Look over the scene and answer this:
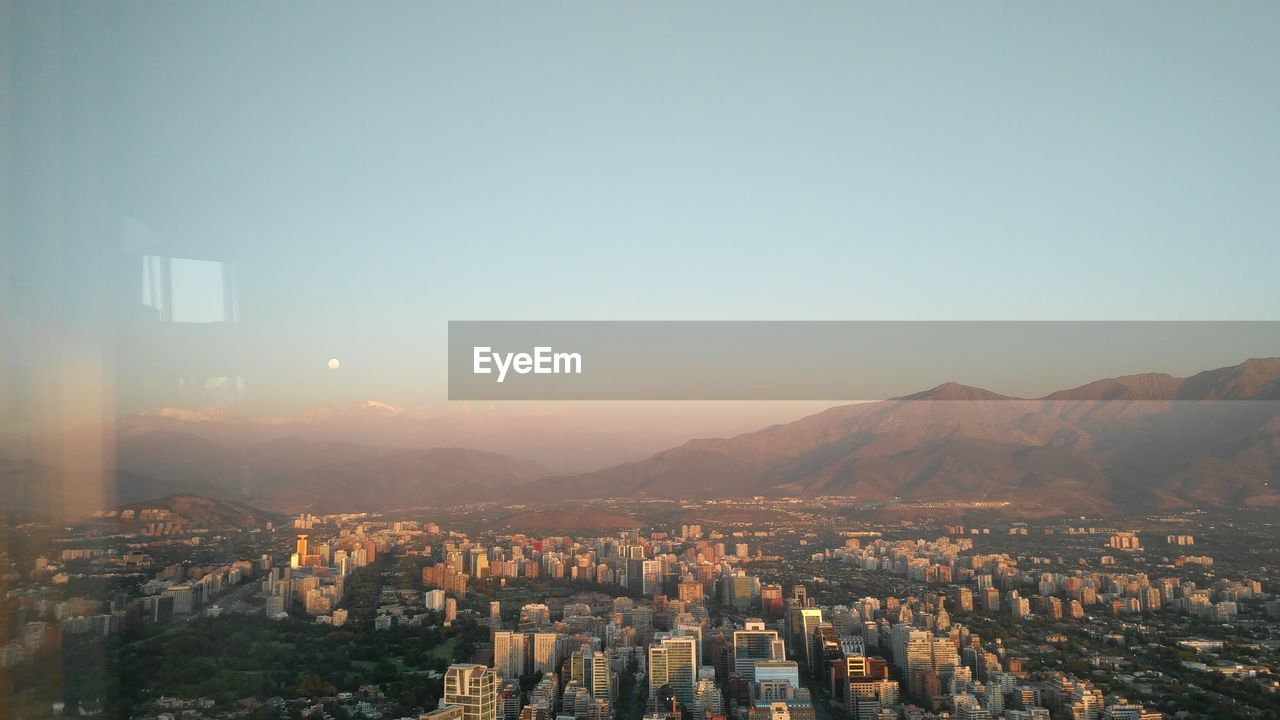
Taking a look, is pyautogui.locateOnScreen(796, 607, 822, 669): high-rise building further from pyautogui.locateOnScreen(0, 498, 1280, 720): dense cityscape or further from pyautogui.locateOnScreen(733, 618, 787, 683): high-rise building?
pyautogui.locateOnScreen(733, 618, 787, 683): high-rise building

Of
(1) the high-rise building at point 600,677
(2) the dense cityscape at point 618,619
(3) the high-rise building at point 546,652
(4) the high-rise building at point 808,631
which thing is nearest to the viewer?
(2) the dense cityscape at point 618,619

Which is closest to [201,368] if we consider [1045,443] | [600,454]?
[600,454]

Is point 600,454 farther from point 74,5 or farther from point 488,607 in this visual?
point 74,5

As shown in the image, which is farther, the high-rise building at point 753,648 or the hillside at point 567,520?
the hillside at point 567,520

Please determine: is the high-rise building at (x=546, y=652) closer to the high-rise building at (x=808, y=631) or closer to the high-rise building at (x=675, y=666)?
the high-rise building at (x=675, y=666)

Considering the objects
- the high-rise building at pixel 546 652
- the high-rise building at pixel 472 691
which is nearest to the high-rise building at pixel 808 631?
the high-rise building at pixel 546 652

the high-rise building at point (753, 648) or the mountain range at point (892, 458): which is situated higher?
the mountain range at point (892, 458)

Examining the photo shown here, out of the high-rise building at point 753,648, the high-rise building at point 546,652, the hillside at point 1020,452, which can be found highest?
the hillside at point 1020,452
